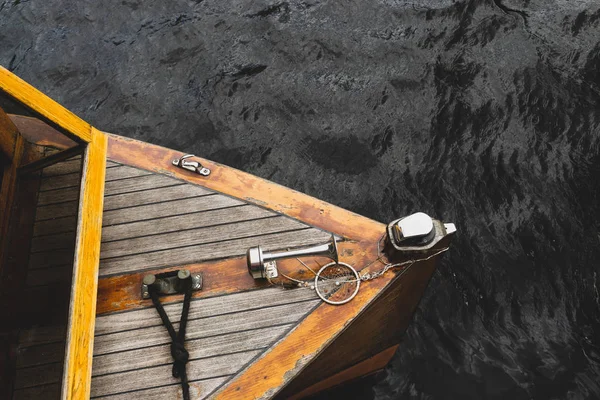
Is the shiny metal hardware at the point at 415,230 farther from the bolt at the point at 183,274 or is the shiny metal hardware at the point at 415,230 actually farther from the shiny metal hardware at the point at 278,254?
the bolt at the point at 183,274

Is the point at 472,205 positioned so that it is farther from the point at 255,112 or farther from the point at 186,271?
the point at 186,271

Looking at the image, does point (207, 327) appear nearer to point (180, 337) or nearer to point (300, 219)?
point (180, 337)

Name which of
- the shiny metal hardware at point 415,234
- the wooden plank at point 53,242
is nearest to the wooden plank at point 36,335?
the wooden plank at point 53,242

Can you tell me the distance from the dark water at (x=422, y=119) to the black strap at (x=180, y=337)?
2309mm

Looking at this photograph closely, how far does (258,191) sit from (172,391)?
1526 mm

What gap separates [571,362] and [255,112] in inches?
177

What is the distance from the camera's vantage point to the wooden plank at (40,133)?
391cm

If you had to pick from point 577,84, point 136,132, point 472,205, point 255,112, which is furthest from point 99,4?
point 577,84

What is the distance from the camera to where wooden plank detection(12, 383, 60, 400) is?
343cm

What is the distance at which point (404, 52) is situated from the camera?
7.38 metres

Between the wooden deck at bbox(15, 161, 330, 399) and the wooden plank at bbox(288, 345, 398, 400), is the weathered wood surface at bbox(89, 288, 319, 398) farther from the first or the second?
the wooden plank at bbox(288, 345, 398, 400)

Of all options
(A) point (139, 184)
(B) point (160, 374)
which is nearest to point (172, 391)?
(B) point (160, 374)

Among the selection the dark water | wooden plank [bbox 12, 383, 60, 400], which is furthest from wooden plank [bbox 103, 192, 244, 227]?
the dark water

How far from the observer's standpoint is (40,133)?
402cm
